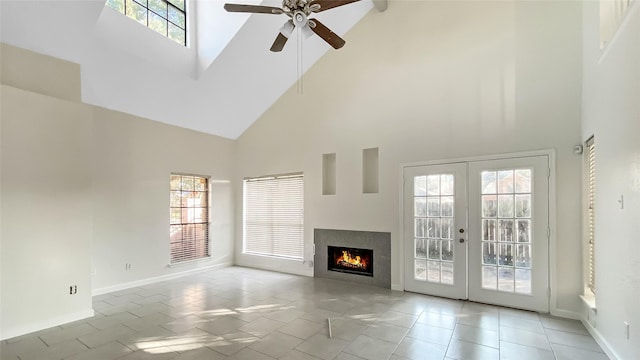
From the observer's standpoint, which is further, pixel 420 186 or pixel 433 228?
pixel 420 186

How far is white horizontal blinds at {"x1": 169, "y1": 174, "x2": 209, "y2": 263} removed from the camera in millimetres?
6242

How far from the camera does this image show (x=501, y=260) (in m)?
4.23

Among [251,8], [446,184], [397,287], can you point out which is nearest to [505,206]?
[446,184]

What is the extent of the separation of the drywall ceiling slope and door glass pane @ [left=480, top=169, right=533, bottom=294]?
3708mm

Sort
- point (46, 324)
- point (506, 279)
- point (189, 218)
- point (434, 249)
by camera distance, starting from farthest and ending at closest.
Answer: point (189, 218)
point (434, 249)
point (506, 279)
point (46, 324)

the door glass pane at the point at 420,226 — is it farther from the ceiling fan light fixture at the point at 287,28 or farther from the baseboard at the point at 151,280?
the baseboard at the point at 151,280

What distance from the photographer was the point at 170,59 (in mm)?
5082

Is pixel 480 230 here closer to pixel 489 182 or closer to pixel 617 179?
pixel 489 182

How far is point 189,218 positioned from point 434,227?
4.89 meters

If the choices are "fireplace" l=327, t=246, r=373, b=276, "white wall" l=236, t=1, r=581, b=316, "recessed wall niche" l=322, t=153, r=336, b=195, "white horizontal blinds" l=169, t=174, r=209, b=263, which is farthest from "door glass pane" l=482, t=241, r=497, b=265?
"white horizontal blinds" l=169, t=174, r=209, b=263

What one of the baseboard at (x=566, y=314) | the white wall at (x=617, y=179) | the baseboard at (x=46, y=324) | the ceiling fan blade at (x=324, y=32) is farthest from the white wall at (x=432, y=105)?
the baseboard at (x=46, y=324)

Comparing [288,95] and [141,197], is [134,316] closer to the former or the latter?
[141,197]

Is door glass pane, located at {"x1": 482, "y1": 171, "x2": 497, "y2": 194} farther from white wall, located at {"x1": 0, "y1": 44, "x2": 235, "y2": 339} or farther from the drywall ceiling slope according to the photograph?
white wall, located at {"x1": 0, "y1": 44, "x2": 235, "y2": 339}

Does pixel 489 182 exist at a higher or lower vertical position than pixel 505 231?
higher
